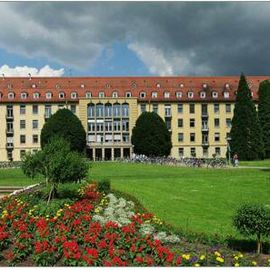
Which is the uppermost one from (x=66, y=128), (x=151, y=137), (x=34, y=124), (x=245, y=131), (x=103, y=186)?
(x=34, y=124)

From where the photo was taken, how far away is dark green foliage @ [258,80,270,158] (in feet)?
265

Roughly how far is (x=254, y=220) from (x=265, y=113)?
7166 centimetres

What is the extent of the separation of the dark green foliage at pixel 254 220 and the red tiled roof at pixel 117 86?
3103 inches

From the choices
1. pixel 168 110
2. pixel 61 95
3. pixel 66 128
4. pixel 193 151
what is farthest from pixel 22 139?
pixel 193 151

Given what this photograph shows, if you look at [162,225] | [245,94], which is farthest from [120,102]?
[162,225]

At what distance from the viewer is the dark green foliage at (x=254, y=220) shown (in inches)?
534

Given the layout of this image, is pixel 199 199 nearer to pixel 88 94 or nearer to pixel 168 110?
pixel 88 94

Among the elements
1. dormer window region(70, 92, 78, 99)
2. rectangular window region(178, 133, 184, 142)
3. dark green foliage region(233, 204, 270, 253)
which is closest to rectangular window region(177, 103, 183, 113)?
rectangular window region(178, 133, 184, 142)

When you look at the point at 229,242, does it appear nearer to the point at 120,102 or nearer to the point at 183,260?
the point at 183,260

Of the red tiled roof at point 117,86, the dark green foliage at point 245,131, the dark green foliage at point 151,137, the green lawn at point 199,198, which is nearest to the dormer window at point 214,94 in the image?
the red tiled roof at point 117,86

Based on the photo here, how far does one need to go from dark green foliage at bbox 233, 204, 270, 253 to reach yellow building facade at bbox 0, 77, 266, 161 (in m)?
76.5

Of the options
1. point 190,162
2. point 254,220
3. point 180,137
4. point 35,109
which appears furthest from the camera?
point 180,137

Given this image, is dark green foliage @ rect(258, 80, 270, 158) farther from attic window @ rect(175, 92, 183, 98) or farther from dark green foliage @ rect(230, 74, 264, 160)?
attic window @ rect(175, 92, 183, 98)

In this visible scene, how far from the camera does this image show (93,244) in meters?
14.0
